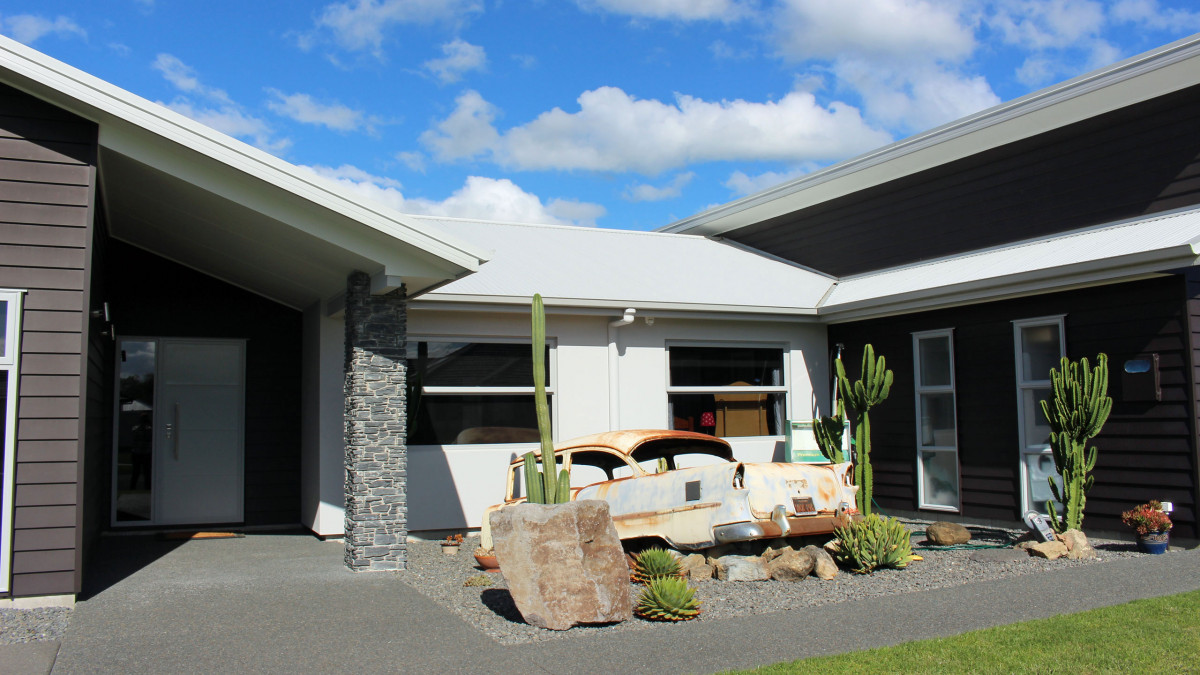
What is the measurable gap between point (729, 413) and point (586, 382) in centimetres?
224

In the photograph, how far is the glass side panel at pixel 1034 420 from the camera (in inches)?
436

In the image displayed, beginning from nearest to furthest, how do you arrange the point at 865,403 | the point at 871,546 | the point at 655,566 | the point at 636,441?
1. the point at 655,566
2. the point at 871,546
3. the point at 636,441
4. the point at 865,403

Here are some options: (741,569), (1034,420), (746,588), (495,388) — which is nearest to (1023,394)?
(1034,420)

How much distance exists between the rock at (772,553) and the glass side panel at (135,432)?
816 cm

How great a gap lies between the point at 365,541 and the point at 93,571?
2.83 metres

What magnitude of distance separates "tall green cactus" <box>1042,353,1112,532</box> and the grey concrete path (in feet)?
3.18

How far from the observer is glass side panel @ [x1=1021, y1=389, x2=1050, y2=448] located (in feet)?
36.4

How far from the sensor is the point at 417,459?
11469 millimetres

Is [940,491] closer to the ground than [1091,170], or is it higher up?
closer to the ground

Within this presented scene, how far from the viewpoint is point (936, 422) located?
12.4 m

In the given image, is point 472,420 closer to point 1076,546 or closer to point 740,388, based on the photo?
point 740,388

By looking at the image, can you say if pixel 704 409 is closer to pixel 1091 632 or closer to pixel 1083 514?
pixel 1083 514

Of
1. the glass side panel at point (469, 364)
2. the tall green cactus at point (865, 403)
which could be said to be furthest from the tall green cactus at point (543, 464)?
the tall green cactus at point (865, 403)

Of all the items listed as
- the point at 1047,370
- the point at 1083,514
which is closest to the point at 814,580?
the point at 1083,514
